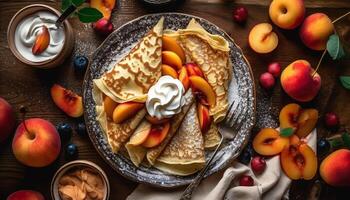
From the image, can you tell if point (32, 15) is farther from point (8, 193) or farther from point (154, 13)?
point (8, 193)

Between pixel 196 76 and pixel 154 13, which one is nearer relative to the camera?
pixel 196 76

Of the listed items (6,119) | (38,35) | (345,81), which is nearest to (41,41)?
(38,35)

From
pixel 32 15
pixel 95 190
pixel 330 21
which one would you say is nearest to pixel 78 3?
pixel 32 15

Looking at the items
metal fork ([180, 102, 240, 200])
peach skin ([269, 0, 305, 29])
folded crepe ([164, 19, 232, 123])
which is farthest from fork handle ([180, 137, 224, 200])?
peach skin ([269, 0, 305, 29])

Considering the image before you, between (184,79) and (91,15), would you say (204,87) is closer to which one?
(184,79)

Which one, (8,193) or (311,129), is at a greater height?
(311,129)
